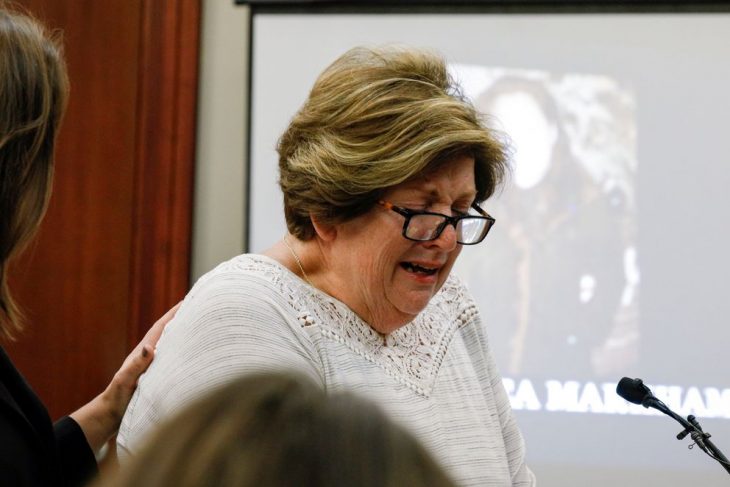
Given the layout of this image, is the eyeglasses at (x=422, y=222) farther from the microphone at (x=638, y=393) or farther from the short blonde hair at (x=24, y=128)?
the short blonde hair at (x=24, y=128)

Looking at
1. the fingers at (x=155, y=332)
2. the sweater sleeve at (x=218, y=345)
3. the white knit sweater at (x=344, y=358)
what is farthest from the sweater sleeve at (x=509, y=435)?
the fingers at (x=155, y=332)

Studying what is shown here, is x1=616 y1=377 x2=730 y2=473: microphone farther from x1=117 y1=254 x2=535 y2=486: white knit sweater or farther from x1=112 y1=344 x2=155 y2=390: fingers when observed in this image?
x1=112 y1=344 x2=155 y2=390: fingers

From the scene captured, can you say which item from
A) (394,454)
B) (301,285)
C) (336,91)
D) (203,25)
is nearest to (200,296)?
(301,285)

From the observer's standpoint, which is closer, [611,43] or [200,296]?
[200,296]

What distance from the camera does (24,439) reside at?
1.12 m

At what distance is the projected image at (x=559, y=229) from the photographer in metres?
3.38

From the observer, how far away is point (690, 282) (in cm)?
335

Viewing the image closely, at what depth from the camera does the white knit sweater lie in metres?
1.31

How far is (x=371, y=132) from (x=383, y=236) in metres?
0.17

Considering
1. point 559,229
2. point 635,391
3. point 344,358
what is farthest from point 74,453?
point 559,229

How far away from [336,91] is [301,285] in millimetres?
309

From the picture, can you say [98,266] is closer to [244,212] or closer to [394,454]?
[244,212]

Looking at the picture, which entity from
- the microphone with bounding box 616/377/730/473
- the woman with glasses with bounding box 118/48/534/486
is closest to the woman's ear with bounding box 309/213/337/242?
the woman with glasses with bounding box 118/48/534/486

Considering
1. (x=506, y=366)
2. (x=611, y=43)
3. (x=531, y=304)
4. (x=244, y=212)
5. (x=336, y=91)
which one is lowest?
(x=506, y=366)
